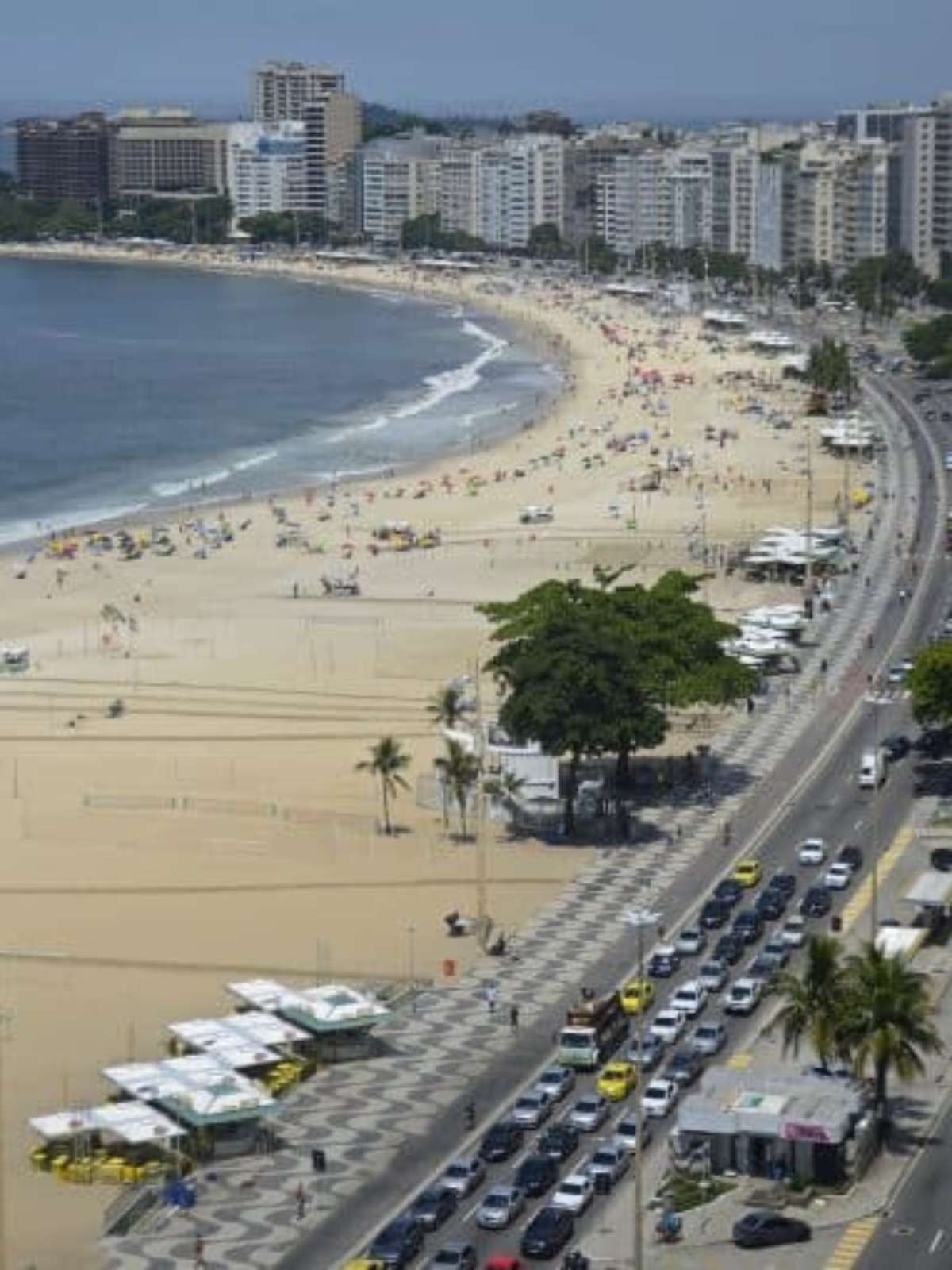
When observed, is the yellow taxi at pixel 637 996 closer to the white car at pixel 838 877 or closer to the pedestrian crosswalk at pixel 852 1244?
the white car at pixel 838 877

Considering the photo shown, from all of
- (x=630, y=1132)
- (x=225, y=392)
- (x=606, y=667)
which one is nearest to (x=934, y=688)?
(x=606, y=667)

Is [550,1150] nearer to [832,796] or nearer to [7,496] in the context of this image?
[832,796]

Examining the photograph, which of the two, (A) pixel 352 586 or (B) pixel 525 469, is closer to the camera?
(A) pixel 352 586

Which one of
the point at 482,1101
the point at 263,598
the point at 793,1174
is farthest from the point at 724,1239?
the point at 263,598

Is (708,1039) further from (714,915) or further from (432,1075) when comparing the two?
(714,915)

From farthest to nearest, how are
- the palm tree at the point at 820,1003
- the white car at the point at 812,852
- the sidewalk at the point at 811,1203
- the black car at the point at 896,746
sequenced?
the black car at the point at 896,746
the white car at the point at 812,852
the palm tree at the point at 820,1003
the sidewalk at the point at 811,1203

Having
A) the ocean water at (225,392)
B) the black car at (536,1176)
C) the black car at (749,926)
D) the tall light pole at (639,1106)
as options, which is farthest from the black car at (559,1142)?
the ocean water at (225,392)
